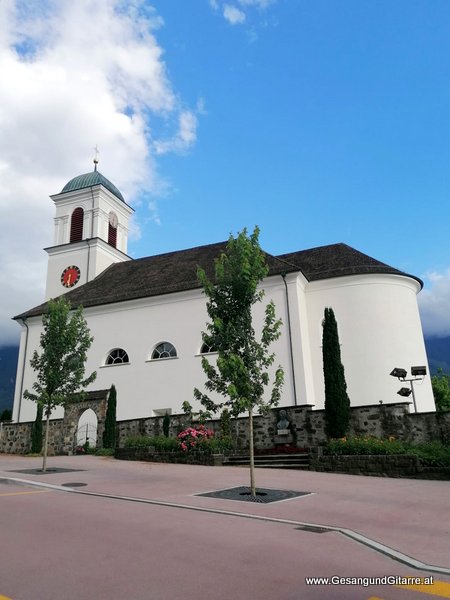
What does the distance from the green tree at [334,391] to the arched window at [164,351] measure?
9.83m

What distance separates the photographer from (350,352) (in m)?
25.4

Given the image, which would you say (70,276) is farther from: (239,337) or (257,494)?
(257,494)

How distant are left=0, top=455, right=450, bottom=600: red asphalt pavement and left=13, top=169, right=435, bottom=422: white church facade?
1212 cm

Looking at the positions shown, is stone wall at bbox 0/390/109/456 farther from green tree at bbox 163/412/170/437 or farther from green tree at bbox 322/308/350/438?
green tree at bbox 322/308/350/438

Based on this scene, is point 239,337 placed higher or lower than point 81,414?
higher

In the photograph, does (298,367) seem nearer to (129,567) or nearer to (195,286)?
(195,286)

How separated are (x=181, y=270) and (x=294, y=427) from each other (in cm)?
1404

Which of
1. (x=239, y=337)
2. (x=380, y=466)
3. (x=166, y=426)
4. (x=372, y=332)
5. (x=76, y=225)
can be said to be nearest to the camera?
(x=239, y=337)

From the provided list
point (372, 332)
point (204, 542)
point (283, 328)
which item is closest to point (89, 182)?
point (283, 328)

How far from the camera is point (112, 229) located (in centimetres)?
3956

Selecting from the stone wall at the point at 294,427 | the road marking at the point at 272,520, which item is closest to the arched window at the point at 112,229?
the stone wall at the point at 294,427

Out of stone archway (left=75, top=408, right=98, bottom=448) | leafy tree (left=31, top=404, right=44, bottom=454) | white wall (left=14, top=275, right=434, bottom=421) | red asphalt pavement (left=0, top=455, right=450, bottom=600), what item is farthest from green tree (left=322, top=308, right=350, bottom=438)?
leafy tree (left=31, top=404, right=44, bottom=454)

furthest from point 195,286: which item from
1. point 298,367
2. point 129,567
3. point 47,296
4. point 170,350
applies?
point 129,567

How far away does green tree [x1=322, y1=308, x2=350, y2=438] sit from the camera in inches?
752
